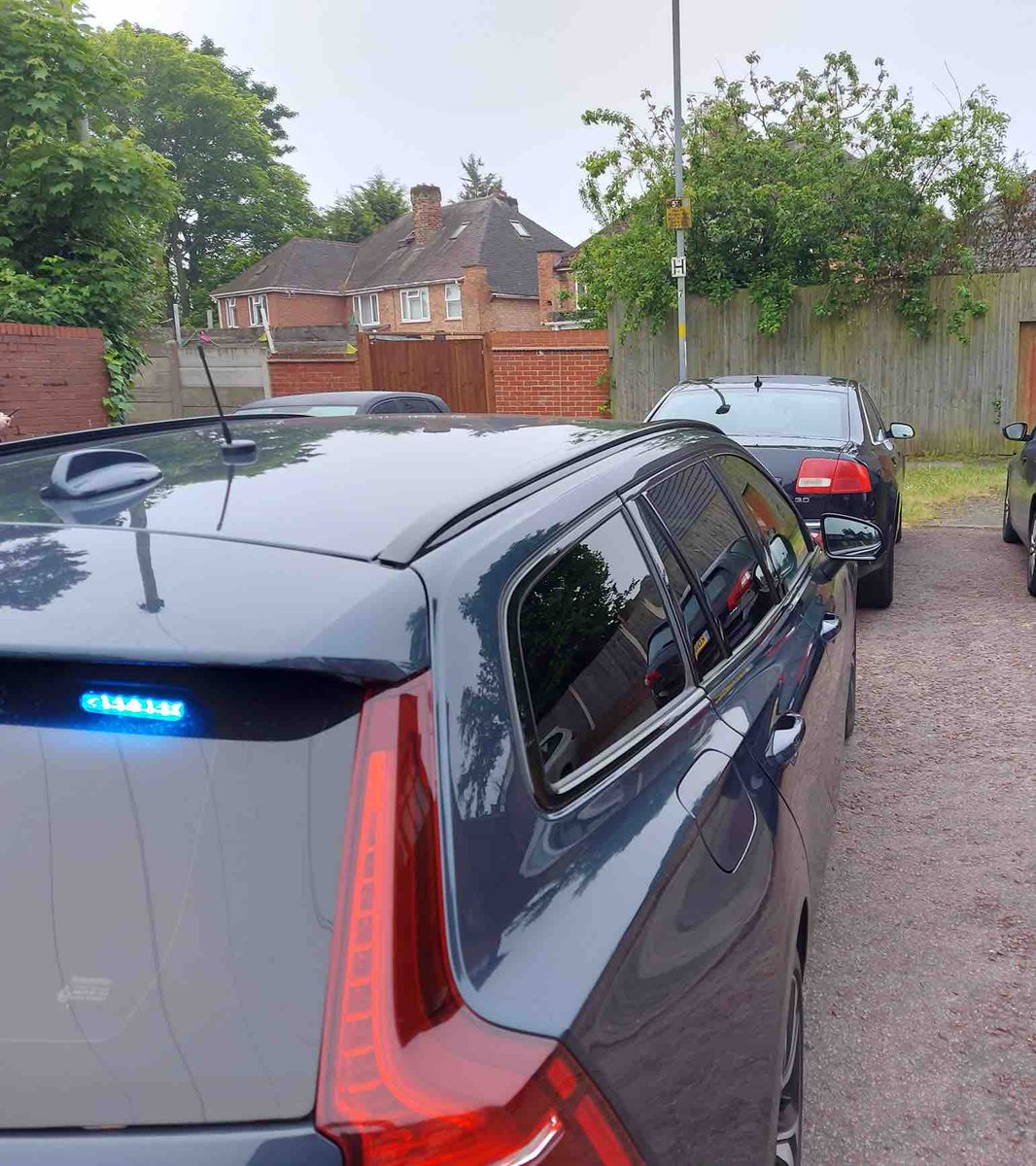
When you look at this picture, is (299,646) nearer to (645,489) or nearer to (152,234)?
(645,489)

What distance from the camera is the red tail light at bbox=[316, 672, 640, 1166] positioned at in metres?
1.14

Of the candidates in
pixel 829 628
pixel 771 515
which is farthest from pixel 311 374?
pixel 829 628

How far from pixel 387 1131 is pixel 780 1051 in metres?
1.13

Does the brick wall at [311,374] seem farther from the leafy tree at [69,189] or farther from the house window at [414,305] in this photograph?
the house window at [414,305]

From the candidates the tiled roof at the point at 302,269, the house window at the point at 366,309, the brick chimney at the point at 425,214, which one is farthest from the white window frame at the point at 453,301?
the tiled roof at the point at 302,269

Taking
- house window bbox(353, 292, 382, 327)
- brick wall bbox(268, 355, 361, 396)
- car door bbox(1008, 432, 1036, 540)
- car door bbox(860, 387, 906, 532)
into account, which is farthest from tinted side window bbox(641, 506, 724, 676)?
house window bbox(353, 292, 382, 327)

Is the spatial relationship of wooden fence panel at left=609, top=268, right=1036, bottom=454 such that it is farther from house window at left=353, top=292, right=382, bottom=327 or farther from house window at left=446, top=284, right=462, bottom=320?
house window at left=353, top=292, right=382, bottom=327

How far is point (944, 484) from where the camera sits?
13234 mm

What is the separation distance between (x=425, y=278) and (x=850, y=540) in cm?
4187

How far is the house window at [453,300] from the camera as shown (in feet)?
139

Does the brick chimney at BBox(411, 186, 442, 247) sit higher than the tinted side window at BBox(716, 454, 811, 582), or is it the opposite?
the brick chimney at BBox(411, 186, 442, 247)

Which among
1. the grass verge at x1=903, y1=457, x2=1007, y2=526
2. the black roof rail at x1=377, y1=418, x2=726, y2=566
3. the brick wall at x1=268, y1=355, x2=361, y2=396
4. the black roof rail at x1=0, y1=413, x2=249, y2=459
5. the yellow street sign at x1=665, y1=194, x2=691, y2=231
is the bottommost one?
the grass verge at x1=903, y1=457, x2=1007, y2=526

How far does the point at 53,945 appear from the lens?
1.27m

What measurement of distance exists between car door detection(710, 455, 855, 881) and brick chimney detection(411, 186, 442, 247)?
45.5 metres
